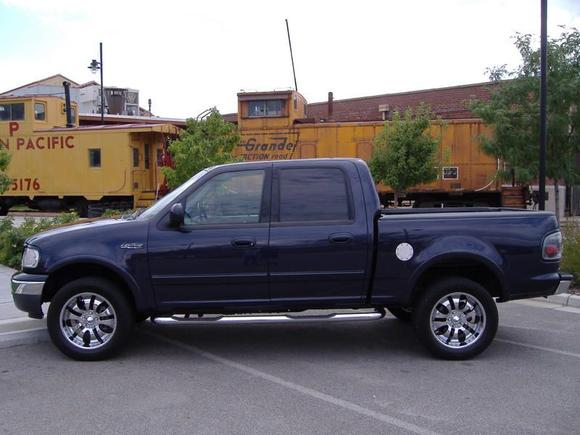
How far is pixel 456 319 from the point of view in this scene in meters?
5.75

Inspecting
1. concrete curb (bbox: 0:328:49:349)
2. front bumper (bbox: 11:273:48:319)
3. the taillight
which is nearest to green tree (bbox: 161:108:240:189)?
concrete curb (bbox: 0:328:49:349)

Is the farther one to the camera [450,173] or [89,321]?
[450,173]

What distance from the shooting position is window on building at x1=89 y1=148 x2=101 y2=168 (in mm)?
19688

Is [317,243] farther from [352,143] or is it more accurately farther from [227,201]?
[352,143]

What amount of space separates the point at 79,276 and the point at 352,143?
14.1m

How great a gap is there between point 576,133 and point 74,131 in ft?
48.9

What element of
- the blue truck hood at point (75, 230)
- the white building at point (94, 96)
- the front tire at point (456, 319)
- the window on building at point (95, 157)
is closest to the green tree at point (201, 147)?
the blue truck hood at point (75, 230)

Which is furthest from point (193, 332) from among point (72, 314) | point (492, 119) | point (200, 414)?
point (492, 119)

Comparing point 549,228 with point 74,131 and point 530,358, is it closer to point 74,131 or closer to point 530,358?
point 530,358

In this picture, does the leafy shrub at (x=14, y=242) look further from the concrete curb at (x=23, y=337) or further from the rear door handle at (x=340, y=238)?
the rear door handle at (x=340, y=238)

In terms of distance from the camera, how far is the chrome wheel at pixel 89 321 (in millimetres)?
5676

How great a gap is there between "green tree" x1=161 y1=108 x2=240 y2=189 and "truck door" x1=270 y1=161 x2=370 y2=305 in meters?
6.38

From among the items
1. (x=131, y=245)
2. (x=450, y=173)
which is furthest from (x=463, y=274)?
(x=450, y=173)

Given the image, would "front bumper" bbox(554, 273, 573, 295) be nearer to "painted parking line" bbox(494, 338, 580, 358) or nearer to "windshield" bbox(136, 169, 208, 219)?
"painted parking line" bbox(494, 338, 580, 358)
